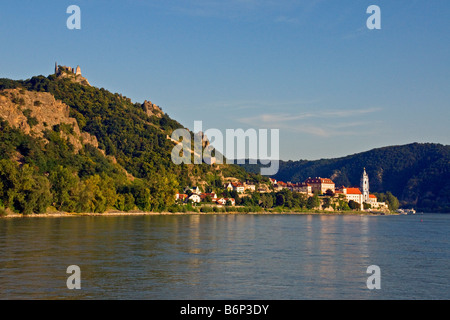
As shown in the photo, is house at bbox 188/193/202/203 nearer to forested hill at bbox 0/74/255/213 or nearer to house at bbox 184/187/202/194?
house at bbox 184/187/202/194

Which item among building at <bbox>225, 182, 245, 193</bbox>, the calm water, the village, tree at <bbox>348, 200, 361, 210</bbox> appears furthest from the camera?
tree at <bbox>348, 200, 361, 210</bbox>

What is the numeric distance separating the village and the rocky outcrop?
27664mm

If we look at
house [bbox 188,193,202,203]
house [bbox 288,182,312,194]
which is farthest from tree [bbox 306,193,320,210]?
house [bbox 188,193,202,203]

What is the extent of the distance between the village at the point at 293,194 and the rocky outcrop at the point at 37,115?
27.7 m

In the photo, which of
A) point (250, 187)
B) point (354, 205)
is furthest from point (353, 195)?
point (250, 187)

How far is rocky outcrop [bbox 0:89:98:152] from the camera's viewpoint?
9644 cm

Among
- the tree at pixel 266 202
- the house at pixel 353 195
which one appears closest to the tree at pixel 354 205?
the house at pixel 353 195

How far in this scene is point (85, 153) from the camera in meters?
112

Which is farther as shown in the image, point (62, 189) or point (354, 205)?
point (354, 205)

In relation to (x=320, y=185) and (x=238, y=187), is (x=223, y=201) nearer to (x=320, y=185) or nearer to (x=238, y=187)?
(x=238, y=187)

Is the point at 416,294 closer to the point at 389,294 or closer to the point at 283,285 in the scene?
the point at 389,294

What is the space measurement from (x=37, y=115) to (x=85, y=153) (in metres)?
13.7

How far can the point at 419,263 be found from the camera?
29.9m

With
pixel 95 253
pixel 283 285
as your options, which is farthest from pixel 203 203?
pixel 283 285
